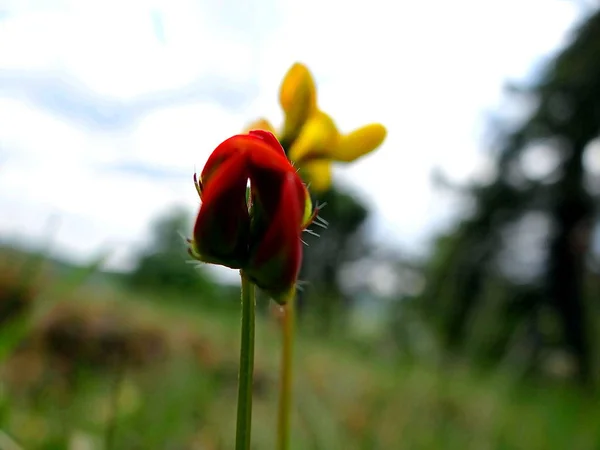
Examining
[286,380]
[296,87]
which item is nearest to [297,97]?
[296,87]

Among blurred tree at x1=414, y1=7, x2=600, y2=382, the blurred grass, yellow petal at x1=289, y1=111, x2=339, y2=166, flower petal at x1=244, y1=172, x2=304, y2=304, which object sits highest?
blurred tree at x1=414, y1=7, x2=600, y2=382

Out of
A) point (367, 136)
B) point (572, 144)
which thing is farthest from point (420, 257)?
point (572, 144)

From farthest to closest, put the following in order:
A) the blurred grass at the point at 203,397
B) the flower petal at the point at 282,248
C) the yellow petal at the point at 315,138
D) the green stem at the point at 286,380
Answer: the blurred grass at the point at 203,397
the yellow petal at the point at 315,138
the green stem at the point at 286,380
the flower petal at the point at 282,248

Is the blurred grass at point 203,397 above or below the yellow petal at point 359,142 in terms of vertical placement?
below

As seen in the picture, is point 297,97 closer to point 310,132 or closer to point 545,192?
point 310,132

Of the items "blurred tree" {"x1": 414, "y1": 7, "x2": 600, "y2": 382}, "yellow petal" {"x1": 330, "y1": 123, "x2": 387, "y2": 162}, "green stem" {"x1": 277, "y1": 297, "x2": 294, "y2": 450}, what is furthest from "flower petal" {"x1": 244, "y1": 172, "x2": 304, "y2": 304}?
"blurred tree" {"x1": 414, "y1": 7, "x2": 600, "y2": 382}

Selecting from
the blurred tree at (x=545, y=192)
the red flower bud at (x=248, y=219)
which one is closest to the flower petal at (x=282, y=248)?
the red flower bud at (x=248, y=219)

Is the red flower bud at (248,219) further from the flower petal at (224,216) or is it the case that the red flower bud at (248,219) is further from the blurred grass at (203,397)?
the blurred grass at (203,397)

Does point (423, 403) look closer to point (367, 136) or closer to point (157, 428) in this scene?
point (157, 428)

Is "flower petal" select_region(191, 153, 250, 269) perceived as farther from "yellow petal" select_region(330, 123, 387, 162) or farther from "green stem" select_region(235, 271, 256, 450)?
"yellow petal" select_region(330, 123, 387, 162)
